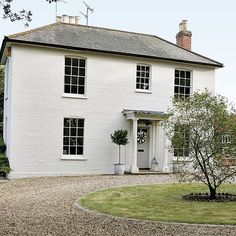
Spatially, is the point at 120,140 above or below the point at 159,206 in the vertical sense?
above

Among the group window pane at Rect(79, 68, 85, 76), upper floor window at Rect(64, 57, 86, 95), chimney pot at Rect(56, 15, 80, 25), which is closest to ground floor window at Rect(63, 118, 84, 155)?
upper floor window at Rect(64, 57, 86, 95)

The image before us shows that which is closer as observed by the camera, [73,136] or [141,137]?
[73,136]

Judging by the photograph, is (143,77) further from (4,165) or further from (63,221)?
(63,221)

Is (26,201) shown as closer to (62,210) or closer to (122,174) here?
(62,210)

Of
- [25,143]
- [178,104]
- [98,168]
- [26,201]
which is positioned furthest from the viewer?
[98,168]

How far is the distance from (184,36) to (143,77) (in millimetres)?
6184

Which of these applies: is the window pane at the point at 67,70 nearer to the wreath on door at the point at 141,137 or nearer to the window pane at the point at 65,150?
the window pane at the point at 65,150

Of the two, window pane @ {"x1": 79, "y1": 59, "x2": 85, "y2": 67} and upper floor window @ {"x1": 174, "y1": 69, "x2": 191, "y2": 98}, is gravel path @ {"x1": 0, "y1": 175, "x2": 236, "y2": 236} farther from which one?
upper floor window @ {"x1": 174, "y1": 69, "x2": 191, "y2": 98}

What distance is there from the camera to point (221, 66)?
82.9 feet

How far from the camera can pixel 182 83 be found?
24.6 m

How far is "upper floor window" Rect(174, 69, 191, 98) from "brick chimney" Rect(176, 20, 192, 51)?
3.83 meters

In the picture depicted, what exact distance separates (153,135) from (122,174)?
10.6ft

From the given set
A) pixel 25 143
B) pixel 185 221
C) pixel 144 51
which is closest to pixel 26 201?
Result: pixel 185 221

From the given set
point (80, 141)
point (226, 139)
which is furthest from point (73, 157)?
point (226, 139)
